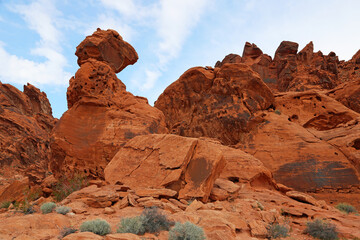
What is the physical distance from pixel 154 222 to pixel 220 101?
14.8 metres

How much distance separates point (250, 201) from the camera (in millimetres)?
7480

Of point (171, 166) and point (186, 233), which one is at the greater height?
point (171, 166)

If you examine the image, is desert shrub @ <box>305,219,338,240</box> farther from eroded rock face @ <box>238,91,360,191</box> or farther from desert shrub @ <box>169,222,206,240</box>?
eroded rock face @ <box>238,91,360,191</box>

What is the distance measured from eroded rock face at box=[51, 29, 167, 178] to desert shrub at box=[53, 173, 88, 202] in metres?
0.45

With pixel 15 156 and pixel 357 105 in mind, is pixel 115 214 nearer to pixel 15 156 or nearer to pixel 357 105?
pixel 357 105

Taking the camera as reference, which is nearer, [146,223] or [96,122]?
[146,223]

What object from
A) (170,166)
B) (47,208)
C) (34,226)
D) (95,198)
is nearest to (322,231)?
(170,166)

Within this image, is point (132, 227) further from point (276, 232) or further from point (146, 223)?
point (276, 232)

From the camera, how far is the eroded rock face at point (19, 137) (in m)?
26.7

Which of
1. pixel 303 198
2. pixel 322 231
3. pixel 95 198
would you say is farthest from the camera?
pixel 303 198

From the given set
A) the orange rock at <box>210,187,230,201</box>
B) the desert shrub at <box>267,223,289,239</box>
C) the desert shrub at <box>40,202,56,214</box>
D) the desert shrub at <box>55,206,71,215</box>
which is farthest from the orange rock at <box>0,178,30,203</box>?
the desert shrub at <box>267,223,289,239</box>

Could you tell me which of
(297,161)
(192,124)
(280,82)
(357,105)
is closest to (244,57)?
(280,82)

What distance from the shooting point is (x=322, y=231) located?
17.9ft

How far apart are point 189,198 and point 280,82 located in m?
40.8
